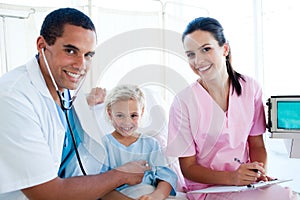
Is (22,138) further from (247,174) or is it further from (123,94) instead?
(247,174)

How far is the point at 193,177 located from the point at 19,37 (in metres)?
1.26

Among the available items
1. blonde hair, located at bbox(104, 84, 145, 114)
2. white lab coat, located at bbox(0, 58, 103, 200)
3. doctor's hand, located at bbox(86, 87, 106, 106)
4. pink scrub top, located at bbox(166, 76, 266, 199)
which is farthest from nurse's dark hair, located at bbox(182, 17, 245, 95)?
white lab coat, located at bbox(0, 58, 103, 200)

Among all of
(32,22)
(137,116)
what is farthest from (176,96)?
(32,22)

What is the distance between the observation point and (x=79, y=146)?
121cm

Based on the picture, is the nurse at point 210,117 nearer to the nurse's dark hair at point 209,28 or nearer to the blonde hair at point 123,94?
the nurse's dark hair at point 209,28

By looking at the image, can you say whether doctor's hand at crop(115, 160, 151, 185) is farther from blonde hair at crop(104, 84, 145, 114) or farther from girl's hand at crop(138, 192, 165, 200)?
blonde hair at crop(104, 84, 145, 114)

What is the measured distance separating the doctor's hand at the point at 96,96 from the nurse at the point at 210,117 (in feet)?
0.97

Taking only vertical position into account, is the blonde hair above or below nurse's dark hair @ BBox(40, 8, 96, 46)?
below

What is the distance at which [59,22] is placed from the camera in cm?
105

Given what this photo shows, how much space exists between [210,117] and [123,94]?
365 millimetres

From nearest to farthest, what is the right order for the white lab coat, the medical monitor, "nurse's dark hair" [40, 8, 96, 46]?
1. the white lab coat
2. "nurse's dark hair" [40, 8, 96, 46]
3. the medical monitor

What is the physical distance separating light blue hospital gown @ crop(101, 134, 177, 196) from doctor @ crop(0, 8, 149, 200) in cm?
6

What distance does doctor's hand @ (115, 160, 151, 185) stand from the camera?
1.12 m

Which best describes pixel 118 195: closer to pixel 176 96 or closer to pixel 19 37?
pixel 176 96
